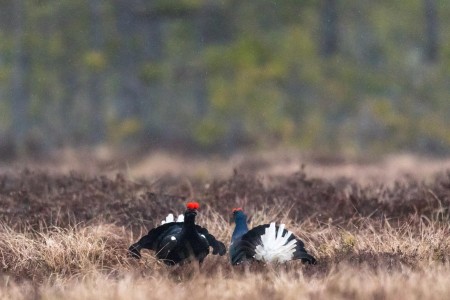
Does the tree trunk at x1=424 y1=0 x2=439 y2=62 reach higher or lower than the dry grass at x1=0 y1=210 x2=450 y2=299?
higher

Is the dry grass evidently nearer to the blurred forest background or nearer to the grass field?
the grass field

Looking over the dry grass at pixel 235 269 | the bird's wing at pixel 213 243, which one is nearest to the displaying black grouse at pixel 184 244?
the bird's wing at pixel 213 243

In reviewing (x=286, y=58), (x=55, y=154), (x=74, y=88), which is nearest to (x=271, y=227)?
(x=286, y=58)

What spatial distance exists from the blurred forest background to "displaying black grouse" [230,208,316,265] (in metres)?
14.8

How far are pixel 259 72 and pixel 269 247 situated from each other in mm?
15302

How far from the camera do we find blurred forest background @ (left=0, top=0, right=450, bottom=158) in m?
25.7

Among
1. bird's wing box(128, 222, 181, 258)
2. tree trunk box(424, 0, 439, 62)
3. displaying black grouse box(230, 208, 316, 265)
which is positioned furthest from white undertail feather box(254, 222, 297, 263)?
tree trunk box(424, 0, 439, 62)

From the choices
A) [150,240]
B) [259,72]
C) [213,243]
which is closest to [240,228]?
[213,243]

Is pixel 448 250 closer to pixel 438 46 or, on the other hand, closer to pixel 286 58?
pixel 286 58

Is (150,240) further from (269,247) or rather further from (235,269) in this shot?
(269,247)

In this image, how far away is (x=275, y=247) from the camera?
895cm

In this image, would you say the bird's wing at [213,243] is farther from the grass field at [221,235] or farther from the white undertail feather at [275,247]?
the white undertail feather at [275,247]

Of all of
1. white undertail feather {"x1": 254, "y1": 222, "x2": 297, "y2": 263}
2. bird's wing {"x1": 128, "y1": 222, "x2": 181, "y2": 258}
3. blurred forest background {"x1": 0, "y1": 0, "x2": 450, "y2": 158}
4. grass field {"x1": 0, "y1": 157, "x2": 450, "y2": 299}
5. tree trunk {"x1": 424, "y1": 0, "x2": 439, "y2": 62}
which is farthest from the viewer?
tree trunk {"x1": 424, "y1": 0, "x2": 439, "y2": 62}

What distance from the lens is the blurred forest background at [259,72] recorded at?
25.7 m
